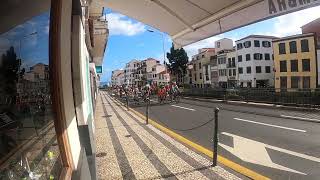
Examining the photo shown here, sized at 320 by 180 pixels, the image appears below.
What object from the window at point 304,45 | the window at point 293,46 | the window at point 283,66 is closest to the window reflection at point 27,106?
the window at point 304,45

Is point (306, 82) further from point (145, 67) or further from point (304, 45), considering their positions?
point (145, 67)

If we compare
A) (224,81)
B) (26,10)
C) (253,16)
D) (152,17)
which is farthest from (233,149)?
(224,81)

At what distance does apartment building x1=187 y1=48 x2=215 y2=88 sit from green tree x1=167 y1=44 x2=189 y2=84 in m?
2.91

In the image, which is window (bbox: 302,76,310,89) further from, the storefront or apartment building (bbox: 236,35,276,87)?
the storefront

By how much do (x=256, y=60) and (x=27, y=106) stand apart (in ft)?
227

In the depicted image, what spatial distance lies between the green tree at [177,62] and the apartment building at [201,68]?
9.54 feet

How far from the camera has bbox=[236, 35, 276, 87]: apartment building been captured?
68.1 metres

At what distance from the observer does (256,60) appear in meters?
68.2

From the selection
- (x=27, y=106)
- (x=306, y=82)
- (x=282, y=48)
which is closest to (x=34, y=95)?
(x=27, y=106)

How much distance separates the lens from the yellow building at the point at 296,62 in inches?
2002

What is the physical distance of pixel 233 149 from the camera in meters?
9.51

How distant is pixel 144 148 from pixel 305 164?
3978mm

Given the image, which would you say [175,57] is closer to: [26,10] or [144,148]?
[144,148]

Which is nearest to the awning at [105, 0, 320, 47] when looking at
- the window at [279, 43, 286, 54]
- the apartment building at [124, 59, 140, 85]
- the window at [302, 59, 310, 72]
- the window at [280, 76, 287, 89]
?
the window at [302, 59, 310, 72]
